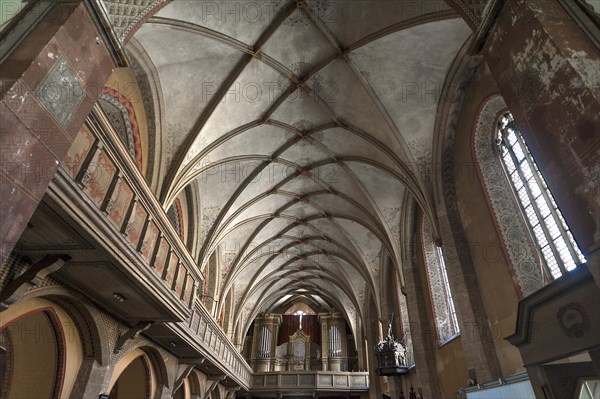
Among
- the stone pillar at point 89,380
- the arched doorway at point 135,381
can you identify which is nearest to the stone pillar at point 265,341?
the arched doorway at point 135,381

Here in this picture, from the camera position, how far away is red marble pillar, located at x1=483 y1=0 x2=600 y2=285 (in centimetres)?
268

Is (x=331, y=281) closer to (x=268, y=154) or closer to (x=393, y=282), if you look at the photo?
(x=393, y=282)

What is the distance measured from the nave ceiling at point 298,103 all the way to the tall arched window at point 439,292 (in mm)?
1385

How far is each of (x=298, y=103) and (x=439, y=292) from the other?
22.1ft

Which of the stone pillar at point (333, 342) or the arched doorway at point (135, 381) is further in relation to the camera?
the stone pillar at point (333, 342)

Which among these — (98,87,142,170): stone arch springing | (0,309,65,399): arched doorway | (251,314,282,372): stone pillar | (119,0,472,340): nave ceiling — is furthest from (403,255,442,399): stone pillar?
(251,314,282,372): stone pillar

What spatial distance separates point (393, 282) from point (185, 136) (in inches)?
405

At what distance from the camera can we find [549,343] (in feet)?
10.9

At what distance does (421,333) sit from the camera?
10.7m

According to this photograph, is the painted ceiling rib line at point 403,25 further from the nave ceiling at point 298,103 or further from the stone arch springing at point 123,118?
the stone arch springing at point 123,118

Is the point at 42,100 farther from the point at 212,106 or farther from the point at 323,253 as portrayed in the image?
the point at 323,253

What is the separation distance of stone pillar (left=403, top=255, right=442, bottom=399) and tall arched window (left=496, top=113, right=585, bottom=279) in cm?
511

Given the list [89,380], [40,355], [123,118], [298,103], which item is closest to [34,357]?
[40,355]

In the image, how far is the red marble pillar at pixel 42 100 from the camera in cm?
279
